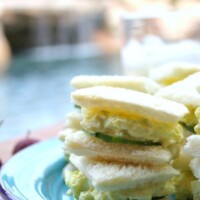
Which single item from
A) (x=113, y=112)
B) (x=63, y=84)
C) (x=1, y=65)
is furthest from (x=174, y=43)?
(x=1, y=65)

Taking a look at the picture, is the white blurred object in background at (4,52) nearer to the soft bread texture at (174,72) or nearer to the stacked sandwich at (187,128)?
the soft bread texture at (174,72)

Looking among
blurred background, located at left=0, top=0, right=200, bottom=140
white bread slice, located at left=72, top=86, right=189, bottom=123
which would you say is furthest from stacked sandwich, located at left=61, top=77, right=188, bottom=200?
blurred background, located at left=0, top=0, right=200, bottom=140

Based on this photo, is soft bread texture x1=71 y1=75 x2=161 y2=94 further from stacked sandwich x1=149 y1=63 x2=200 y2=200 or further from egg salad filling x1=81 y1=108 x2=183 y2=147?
egg salad filling x1=81 y1=108 x2=183 y2=147

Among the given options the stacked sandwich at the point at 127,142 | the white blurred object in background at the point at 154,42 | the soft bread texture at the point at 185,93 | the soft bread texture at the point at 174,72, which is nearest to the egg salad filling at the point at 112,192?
the stacked sandwich at the point at 127,142

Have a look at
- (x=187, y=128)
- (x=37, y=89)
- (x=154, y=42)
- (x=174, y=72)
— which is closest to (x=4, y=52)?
(x=37, y=89)

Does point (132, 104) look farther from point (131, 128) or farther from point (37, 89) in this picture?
point (37, 89)
